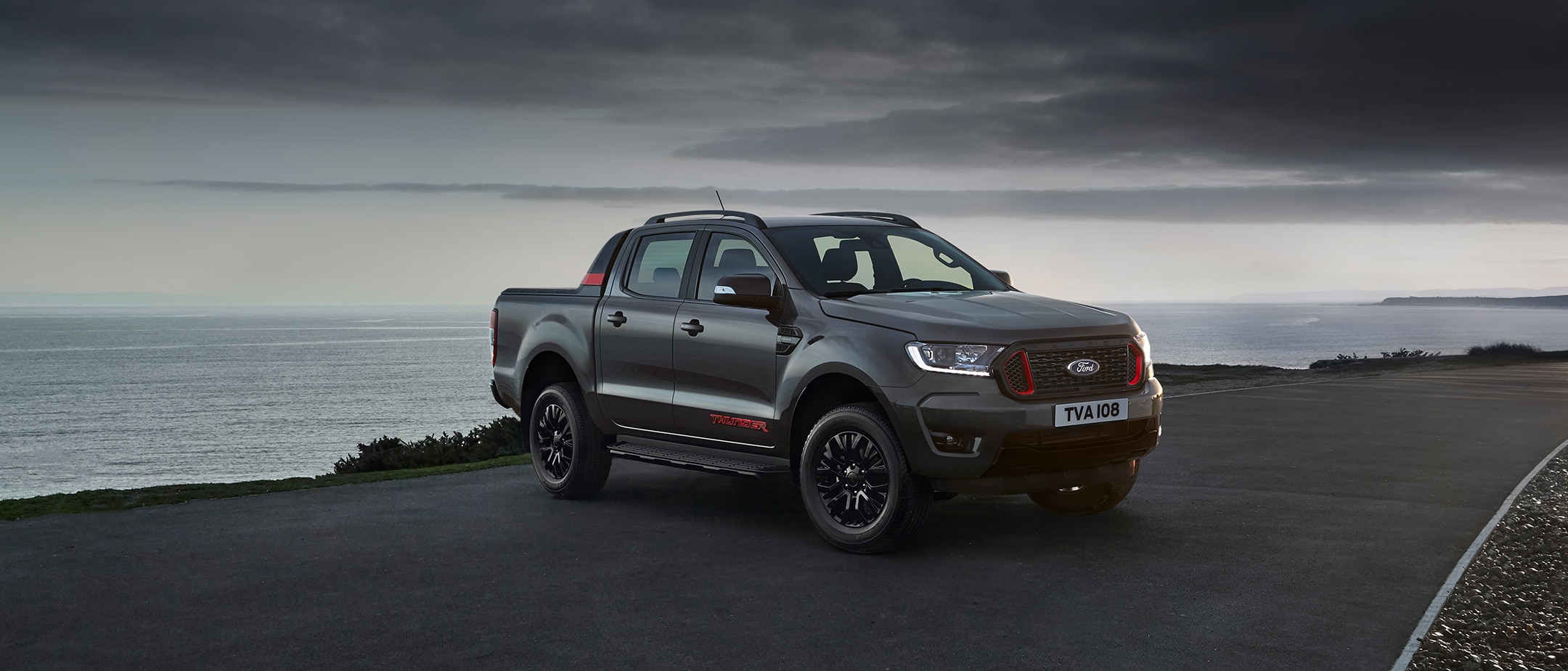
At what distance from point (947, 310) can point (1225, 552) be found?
87.7 inches

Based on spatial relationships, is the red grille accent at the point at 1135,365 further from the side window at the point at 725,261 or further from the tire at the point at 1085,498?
the side window at the point at 725,261

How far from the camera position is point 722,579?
673cm

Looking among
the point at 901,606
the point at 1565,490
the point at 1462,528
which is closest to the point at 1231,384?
the point at 1565,490

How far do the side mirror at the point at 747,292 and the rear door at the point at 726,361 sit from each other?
128 mm

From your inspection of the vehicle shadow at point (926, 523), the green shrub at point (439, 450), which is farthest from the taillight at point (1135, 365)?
the green shrub at point (439, 450)

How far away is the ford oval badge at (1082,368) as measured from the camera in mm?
7305

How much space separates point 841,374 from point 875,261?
125 centimetres

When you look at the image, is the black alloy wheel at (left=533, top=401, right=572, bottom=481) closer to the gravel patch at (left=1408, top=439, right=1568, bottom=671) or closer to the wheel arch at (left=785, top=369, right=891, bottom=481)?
the wheel arch at (left=785, top=369, right=891, bottom=481)

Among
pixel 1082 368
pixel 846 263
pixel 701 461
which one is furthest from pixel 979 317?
pixel 701 461

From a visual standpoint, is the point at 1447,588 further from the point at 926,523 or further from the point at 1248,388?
the point at 1248,388

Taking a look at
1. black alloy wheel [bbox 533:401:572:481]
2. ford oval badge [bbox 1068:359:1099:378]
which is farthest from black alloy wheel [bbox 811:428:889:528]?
black alloy wheel [bbox 533:401:572:481]

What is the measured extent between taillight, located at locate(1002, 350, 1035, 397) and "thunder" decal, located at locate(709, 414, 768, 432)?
66.8 inches

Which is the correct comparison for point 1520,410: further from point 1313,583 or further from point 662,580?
point 662,580

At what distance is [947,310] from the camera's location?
24.3ft
